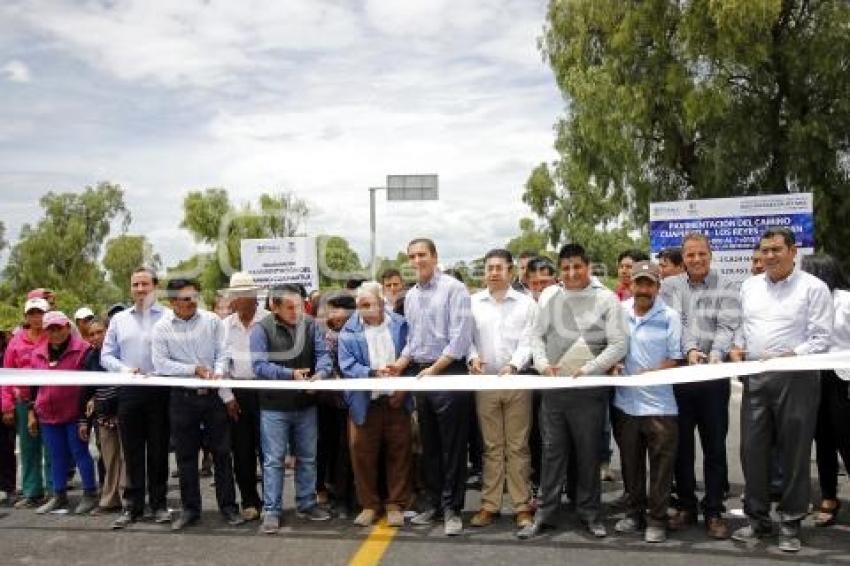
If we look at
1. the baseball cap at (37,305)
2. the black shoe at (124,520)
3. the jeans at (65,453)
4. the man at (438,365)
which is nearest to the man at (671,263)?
the man at (438,365)

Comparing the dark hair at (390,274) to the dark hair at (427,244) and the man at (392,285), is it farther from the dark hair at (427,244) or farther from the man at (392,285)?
the dark hair at (427,244)

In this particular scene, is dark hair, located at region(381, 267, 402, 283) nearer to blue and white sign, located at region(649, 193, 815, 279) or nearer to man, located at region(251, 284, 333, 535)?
man, located at region(251, 284, 333, 535)

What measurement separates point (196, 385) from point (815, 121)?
1466cm

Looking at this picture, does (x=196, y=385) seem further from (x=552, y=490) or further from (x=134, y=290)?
(x=552, y=490)

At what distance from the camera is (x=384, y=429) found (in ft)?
19.2

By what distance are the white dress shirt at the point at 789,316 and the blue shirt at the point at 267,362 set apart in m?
2.89

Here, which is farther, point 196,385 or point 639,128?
point 639,128

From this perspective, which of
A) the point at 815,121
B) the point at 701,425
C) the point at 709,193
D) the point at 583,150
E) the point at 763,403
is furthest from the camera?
the point at 583,150

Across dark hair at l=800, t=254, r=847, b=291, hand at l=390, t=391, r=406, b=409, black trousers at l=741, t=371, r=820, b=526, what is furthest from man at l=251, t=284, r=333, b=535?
dark hair at l=800, t=254, r=847, b=291

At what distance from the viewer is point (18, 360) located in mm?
6531

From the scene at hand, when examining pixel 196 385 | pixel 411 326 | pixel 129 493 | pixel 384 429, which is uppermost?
pixel 411 326

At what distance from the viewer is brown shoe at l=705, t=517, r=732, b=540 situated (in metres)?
5.18

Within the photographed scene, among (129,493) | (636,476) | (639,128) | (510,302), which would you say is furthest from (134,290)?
(639,128)

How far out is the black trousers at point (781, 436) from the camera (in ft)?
16.3
